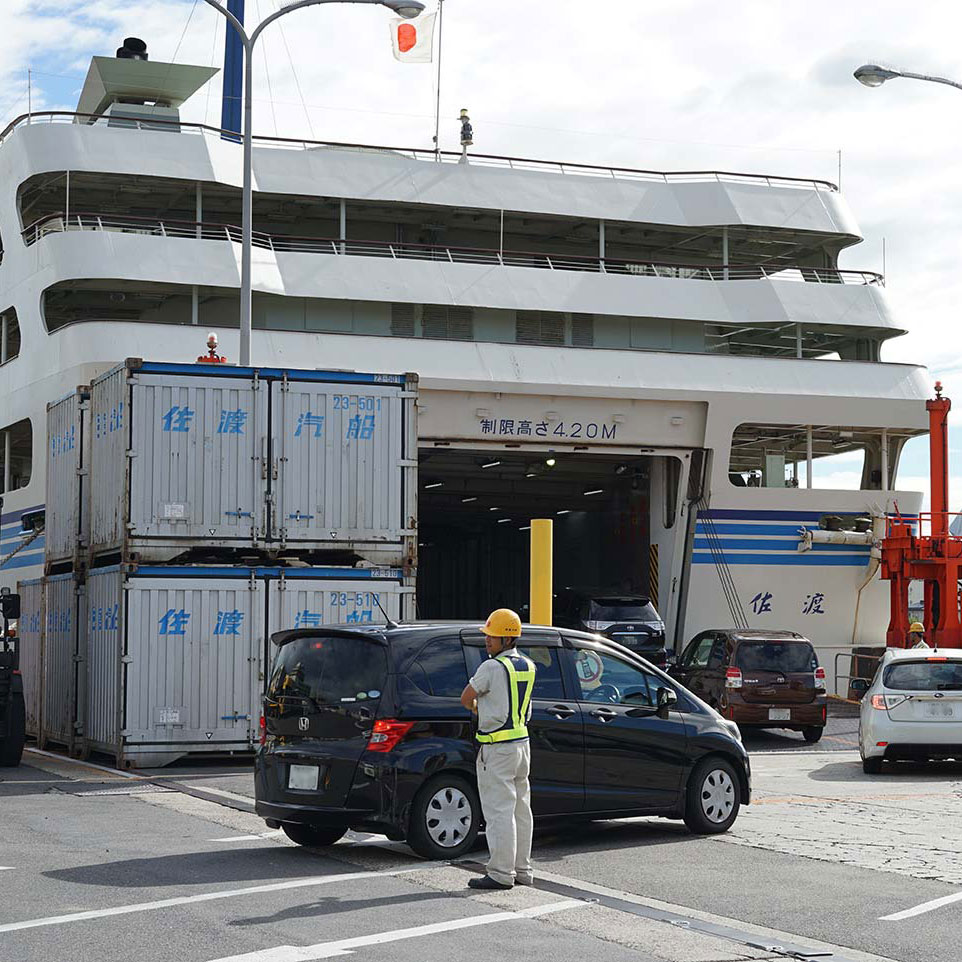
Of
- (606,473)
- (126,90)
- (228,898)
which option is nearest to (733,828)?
(228,898)

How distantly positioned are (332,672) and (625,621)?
16.9 meters

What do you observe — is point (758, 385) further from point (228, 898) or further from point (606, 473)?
point (228, 898)

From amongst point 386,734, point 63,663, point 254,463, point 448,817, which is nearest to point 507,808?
point 448,817

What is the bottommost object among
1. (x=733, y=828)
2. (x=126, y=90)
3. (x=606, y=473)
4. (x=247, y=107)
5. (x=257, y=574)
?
(x=733, y=828)

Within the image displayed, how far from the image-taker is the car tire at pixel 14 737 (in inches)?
685

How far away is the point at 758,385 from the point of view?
94.1 feet

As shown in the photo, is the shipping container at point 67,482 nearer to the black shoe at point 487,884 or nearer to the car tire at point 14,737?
the car tire at point 14,737

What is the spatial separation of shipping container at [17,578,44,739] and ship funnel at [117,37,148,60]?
15.1 m

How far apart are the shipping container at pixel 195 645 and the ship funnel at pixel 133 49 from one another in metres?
18.9

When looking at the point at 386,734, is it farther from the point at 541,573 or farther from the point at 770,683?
the point at 770,683

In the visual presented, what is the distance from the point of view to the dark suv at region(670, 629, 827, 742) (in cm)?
2130

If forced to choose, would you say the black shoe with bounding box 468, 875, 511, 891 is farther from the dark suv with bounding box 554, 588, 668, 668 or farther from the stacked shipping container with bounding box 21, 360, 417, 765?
the dark suv with bounding box 554, 588, 668, 668

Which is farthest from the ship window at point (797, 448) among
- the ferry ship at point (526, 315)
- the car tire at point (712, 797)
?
the car tire at point (712, 797)

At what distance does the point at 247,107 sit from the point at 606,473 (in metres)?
14.0
